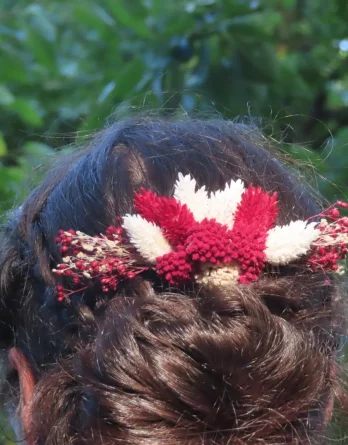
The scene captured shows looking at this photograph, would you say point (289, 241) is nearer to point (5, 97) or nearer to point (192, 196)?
point (192, 196)

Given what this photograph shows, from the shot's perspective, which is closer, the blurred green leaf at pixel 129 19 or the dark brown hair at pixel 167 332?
the dark brown hair at pixel 167 332

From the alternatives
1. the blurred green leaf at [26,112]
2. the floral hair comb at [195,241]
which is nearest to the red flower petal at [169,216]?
the floral hair comb at [195,241]

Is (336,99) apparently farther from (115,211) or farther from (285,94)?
(115,211)

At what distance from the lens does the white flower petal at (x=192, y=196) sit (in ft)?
2.68

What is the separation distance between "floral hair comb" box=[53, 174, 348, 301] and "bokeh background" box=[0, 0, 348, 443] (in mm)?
912

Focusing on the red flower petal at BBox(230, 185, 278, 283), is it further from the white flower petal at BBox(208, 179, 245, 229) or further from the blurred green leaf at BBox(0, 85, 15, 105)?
the blurred green leaf at BBox(0, 85, 15, 105)

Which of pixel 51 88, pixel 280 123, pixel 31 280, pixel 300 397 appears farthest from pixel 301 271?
pixel 51 88

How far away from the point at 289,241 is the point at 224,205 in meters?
0.09

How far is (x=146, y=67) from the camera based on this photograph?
191cm

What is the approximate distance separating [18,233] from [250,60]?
1157 millimetres

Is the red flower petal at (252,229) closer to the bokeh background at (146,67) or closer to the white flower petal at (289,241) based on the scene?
the white flower petal at (289,241)

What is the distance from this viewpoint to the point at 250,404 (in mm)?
759

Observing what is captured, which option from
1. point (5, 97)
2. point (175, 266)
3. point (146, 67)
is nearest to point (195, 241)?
point (175, 266)

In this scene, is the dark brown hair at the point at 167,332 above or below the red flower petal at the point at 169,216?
below
